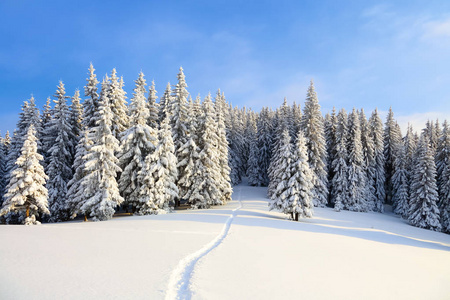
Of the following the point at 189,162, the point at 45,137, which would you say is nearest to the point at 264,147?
the point at 189,162

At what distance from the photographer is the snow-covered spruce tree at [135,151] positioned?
29.4 meters

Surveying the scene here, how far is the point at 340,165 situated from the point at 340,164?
0.92ft

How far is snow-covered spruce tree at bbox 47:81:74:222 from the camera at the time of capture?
104ft

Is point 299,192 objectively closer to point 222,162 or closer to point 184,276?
point 222,162

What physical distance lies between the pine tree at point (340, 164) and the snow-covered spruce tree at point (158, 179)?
29.0 metres

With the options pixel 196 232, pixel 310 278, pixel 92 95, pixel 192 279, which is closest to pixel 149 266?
pixel 192 279

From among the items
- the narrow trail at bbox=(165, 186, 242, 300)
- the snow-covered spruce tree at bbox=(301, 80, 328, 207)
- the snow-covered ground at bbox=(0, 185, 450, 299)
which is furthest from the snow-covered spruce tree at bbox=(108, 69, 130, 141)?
the snow-covered spruce tree at bbox=(301, 80, 328, 207)

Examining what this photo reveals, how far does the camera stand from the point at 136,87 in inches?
1594

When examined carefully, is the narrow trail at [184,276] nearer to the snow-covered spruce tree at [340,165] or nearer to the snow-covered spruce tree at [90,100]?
the snow-covered spruce tree at [90,100]

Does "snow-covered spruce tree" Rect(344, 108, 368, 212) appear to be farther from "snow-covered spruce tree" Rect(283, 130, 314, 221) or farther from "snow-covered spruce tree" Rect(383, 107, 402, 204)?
"snow-covered spruce tree" Rect(283, 130, 314, 221)

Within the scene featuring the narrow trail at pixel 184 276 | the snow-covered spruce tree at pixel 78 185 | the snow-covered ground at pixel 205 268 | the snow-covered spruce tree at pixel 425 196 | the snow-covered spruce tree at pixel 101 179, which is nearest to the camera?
the narrow trail at pixel 184 276

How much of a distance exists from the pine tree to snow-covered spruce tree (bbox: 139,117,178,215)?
29039 millimetres

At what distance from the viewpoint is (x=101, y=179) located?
26156 millimetres

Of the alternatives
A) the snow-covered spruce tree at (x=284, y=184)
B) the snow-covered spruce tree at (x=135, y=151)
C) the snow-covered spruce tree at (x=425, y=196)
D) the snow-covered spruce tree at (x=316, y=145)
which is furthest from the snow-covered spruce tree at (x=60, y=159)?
the snow-covered spruce tree at (x=425, y=196)
